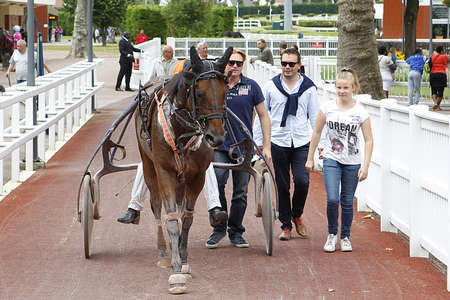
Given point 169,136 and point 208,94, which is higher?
point 208,94

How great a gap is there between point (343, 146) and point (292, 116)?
80 cm

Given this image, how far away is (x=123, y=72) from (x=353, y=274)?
2522 centimetres

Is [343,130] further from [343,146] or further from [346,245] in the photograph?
[346,245]

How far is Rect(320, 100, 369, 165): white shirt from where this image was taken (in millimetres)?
8336

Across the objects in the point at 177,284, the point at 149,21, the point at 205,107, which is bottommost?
the point at 177,284

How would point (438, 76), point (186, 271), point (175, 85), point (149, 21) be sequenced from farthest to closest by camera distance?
point (149, 21) → point (438, 76) → point (186, 271) → point (175, 85)

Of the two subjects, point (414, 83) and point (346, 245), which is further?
point (414, 83)

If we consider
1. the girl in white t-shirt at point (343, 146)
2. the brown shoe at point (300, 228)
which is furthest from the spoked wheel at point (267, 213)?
the brown shoe at point (300, 228)

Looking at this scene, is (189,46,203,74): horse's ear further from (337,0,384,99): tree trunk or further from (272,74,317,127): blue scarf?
(337,0,384,99): tree trunk

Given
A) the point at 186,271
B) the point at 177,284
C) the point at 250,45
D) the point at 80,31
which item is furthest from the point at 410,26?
the point at 177,284

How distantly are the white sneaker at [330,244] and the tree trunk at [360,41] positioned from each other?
8526mm

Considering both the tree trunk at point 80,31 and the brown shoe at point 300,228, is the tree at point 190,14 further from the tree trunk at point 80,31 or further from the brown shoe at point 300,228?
the brown shoe at point 300,228

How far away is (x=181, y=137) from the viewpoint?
704 cm

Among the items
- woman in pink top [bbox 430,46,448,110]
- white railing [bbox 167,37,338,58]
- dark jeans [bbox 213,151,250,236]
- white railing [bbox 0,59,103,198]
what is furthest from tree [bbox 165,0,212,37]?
dark jeans [bbox 213,151,250,236]
